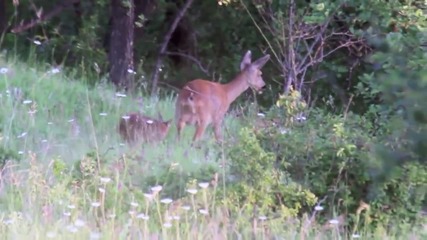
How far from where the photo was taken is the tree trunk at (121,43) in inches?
555

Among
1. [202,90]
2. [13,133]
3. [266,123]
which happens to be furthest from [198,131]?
[266,123]

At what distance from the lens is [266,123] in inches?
Result: 297

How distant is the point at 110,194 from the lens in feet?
20.2

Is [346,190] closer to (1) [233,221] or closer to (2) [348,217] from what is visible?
(2) [348,217]

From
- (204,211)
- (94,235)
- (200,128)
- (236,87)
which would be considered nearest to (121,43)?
(236,87)

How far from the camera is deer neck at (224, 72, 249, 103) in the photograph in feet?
38.4

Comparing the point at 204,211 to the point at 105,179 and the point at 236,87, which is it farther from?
the point at 236,87

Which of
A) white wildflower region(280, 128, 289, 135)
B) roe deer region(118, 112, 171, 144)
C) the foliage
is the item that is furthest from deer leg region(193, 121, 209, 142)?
the foliage

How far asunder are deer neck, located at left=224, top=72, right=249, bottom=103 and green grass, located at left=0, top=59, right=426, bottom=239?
2.26 metres

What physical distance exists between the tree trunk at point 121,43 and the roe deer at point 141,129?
4524 mm

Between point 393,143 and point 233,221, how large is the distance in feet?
10.3

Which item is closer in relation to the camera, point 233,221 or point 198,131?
point 233,221

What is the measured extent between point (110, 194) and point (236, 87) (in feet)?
19.4

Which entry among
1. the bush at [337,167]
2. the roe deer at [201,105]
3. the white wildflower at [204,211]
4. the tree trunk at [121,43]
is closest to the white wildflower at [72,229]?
the white wildflower at [204,211]
